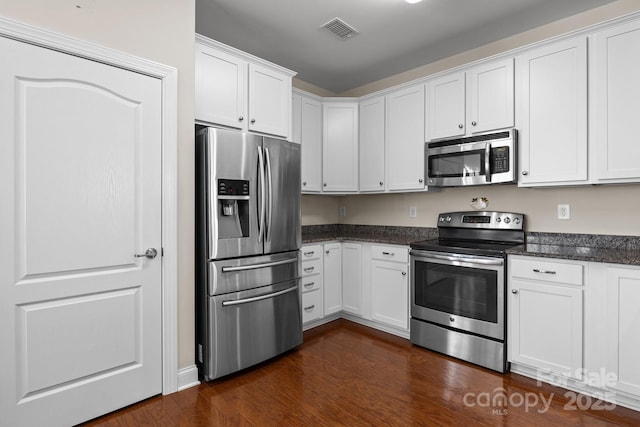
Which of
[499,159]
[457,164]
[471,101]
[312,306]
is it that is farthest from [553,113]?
[312,306]

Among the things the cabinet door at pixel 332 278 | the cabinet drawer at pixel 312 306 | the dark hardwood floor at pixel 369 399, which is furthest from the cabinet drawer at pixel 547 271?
the cabinet drawer at pixel 312 306

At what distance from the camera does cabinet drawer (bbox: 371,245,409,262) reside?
10.3 feet

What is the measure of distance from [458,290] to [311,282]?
1.35 m

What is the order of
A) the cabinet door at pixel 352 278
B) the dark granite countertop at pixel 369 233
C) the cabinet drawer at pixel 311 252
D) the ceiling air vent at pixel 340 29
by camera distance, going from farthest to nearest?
1. the cabinet door at pixel 352 278
2. the dark granite countertop at pixel 369 233
3. the cabinet drawer at pixel 311 252
4. the ceiling air vent at pixel 340 29

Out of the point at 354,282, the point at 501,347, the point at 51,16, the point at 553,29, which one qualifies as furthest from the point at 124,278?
the point at 553,29

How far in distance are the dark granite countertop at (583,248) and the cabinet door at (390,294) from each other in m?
1.00

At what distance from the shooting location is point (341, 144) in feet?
12.5

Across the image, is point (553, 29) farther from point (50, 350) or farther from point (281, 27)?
point (50, 350)

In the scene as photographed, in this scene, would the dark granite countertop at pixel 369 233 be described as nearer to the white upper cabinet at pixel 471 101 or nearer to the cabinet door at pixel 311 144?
the cabinet door at pixel 311 144

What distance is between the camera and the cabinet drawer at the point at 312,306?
3.29 meters

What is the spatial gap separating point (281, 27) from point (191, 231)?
6.17ft

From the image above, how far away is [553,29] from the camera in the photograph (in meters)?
2.83

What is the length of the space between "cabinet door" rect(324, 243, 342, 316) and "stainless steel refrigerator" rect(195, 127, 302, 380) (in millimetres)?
747

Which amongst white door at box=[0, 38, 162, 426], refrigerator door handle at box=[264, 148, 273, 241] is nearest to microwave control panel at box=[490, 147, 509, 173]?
refrigerator door handle at box=[264, 148, 273, 241]
